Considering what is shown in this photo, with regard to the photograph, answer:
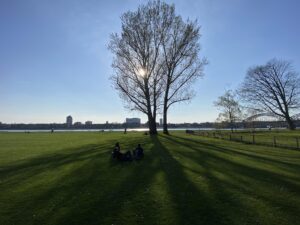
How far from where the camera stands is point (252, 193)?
9.64m

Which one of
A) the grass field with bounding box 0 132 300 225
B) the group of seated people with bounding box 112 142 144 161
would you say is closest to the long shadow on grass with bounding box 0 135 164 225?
the grass field with bounding box 0 132 300 225

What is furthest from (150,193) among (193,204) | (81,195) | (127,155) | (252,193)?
(127,155)

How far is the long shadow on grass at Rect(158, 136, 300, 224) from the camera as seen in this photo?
7582mm

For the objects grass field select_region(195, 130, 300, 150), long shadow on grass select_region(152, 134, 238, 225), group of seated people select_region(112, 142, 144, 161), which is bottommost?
long shadow on grass select_region(152, 134, 238, 225)

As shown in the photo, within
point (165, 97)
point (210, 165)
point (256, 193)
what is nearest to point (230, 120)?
point (165, 97)

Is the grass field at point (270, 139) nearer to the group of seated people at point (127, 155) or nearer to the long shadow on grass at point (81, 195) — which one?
the group of seated people at point (127, 155)

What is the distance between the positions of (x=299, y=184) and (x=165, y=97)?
1506 inches

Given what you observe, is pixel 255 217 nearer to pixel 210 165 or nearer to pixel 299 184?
pixel 299 184

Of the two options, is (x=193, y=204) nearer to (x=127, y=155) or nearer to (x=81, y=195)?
(x=81, y=195)

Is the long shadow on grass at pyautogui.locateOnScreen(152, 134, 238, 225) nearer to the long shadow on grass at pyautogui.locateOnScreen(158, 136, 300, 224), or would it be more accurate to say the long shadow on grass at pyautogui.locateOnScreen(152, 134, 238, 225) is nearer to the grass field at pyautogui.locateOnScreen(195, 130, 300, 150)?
the long shadow on grass at pyautogui.locateOnScreen(158, 136, 300, 224)

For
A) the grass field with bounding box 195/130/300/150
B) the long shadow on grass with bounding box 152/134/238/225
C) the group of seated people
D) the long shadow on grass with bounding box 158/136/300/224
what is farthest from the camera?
the grass field with bounding box 195/130/300/150

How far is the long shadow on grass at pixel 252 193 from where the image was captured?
24.9 feet

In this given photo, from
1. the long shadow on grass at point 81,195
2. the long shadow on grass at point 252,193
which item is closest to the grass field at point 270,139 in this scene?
the long shadow on grass at point 252,193

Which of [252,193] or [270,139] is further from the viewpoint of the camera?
[270,139]
